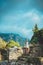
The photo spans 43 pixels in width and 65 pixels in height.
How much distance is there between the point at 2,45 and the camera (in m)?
17.7

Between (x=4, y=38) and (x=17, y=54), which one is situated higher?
(x=4, y=38)

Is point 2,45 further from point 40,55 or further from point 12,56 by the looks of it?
point 40,55

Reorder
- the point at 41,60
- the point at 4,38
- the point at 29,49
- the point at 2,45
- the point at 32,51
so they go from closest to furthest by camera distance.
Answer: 1. the point at 41,60
2. the point at 32,51
3. the point at 29,49
4. the point at 2,45
5. the point at 4,38

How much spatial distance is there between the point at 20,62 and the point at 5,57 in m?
2.76

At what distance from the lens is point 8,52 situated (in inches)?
555

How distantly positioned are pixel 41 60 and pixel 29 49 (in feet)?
8.83

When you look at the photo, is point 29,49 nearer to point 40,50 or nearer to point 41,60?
point 40,50

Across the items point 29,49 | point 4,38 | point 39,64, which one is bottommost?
point 39,64

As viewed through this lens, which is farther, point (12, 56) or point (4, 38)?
point (4, 38)

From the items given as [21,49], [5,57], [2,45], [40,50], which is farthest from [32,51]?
[2,45]

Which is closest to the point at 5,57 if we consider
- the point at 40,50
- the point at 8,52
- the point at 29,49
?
the point at 8,52

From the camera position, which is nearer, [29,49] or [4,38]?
[29,49]

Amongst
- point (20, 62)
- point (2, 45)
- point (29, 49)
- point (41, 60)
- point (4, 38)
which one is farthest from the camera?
point (4, 38)

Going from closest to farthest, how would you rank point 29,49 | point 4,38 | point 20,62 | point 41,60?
point 41,60, point 20,62, point 29,49, point 4,38
